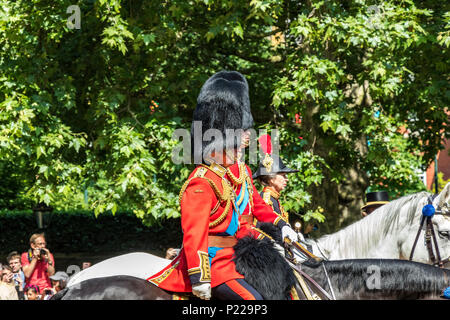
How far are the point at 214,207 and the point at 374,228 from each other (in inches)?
88.5

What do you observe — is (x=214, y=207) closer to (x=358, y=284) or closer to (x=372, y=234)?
(x=358, y=284)

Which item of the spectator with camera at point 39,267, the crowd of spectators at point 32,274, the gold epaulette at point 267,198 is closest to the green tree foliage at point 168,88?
the spectator with camera at point 39,267

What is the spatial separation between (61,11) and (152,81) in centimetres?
175

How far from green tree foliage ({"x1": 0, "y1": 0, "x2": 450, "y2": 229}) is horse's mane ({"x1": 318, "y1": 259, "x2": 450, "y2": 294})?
177 inches

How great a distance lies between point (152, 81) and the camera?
9.33m

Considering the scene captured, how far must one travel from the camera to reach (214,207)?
11.6ft

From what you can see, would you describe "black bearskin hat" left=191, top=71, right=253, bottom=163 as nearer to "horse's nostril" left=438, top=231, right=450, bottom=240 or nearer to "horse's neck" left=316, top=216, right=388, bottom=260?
"horse's neck" left=316, top=216, right=388, bottom=260

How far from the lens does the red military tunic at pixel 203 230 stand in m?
3.31

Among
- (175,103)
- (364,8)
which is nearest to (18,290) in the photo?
(175,103)

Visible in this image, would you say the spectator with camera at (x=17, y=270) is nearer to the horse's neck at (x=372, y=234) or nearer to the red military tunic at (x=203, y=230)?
the horse's neck at (x=372, y=234)

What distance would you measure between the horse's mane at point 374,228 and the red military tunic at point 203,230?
1.89 metres

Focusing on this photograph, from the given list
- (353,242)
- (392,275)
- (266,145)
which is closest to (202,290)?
(392,275)

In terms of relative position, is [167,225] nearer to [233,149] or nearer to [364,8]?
[364,8]

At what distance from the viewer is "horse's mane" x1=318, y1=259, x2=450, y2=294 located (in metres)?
3.50
